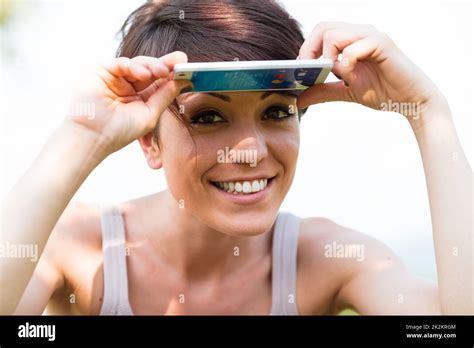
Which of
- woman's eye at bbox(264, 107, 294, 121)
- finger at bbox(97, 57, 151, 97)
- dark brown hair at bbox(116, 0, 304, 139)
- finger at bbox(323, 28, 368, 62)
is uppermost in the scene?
dark brown hair at bbox(116, 0, 304, 139)

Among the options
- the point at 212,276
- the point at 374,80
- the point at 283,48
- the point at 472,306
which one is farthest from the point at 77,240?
the point at 472,306

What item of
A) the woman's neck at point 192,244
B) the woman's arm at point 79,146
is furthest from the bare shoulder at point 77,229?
the woman's arm at point 79,146

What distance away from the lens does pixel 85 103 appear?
1.96 m

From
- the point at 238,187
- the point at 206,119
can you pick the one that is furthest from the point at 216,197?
the point at 206,119

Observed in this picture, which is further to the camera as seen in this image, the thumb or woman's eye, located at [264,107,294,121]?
woman's eye, located at [264,107,294,121]

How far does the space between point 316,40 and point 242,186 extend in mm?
518

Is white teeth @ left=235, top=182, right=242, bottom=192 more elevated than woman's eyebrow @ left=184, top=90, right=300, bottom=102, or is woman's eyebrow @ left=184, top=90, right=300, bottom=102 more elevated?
woman's eyebrow @ left=184, top=90, right=300, bottom=102

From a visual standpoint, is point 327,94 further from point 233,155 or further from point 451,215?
point 451,215

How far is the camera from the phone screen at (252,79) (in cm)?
184

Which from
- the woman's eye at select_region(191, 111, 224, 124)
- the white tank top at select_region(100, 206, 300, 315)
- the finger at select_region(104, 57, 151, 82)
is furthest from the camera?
the white tank top at select_region(100, 206, 300, 315)

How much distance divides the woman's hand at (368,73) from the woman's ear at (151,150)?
1.68ft

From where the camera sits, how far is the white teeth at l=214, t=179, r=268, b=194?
220 cm

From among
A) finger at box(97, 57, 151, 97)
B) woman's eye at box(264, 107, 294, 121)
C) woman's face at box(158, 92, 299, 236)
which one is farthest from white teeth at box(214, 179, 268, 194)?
finger at box(97, 57, 151, 97)
